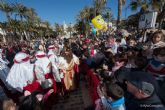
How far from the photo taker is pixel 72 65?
6953mm

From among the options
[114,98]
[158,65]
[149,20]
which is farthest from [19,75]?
[149,20]

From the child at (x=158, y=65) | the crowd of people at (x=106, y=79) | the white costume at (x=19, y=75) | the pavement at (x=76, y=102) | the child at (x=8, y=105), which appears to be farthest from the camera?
the pavement at (x=76, y=102)

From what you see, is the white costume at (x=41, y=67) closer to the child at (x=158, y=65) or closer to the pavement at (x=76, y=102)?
the pavement at (x=76, y=102)

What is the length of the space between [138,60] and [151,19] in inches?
132

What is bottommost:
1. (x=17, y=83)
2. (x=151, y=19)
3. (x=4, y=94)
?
(x=4, y=94)

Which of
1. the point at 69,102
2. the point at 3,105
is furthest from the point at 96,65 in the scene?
the point at 3,105

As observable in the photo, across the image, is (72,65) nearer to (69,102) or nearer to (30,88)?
(69,102)

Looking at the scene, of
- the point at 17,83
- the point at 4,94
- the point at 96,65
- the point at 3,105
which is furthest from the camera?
the point at 96,65

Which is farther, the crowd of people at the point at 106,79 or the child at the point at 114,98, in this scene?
the child at the point at 114,98

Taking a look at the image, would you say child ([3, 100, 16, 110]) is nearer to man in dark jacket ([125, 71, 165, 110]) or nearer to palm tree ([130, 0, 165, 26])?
man in dark jacket ([125, 71, 165, 110])

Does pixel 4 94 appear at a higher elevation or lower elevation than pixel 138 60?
lower

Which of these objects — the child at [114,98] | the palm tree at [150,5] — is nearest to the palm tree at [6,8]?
the palm tree at [150,5]

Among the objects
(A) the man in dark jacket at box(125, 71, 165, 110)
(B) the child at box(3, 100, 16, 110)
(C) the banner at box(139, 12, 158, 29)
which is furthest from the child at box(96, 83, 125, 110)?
(C) the banner at box(139, 12, 158, 29)

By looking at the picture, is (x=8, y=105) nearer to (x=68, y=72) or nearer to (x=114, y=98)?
(x=114, y=98)
